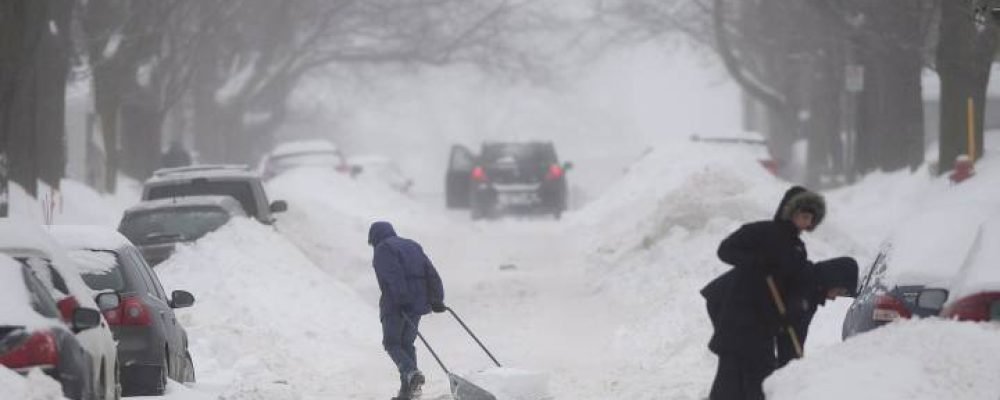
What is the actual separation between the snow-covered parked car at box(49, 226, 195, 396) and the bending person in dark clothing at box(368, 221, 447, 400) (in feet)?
5.28

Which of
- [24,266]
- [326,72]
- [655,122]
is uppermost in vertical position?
[24,266]

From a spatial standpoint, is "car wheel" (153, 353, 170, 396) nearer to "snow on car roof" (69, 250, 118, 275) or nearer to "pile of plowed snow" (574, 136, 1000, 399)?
"snow on car roof" (69, 250, 118, 275)

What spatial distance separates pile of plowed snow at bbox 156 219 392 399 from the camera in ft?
56.4

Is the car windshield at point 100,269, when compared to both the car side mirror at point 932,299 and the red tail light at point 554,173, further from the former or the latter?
the red tail light at point 554,173

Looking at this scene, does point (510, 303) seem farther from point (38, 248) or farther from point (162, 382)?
point (38, 248)

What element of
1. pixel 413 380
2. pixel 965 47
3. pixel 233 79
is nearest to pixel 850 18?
pixel 965 47

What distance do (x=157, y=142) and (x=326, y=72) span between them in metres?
19.4

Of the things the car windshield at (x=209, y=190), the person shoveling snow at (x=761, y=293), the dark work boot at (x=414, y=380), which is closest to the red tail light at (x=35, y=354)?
the person shoveling snow at (x=761, y=293)

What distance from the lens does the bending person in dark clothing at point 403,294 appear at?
15664mm

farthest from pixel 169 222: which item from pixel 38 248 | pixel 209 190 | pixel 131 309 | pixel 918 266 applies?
pixel 918 266

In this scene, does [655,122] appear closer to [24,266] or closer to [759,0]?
[759,0]

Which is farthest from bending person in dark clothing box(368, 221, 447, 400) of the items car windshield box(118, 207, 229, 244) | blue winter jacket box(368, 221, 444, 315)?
car windshield box(118, 207, 229, 244)

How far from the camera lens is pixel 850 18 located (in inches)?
1427

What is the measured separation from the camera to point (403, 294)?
15633 millimetres
